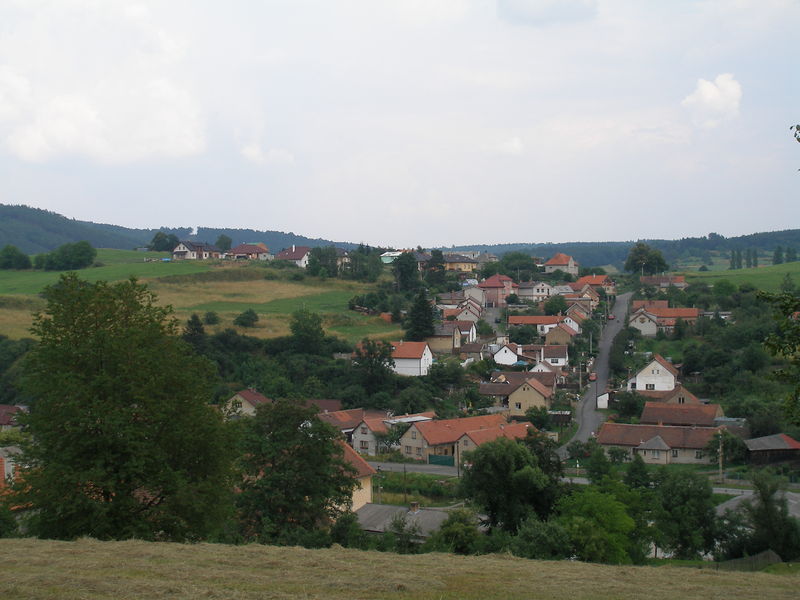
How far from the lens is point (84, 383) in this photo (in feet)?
40.5

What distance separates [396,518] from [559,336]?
3751cm

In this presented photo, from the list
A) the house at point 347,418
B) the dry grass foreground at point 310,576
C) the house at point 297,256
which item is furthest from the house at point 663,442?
the house at point 297,256

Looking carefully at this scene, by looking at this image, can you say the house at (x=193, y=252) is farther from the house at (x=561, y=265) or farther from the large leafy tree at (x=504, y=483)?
the large leafy tree at (x=504, y=483)

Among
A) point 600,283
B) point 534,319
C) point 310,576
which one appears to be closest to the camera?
point 310,576

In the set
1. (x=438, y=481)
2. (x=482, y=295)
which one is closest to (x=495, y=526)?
(x=438, y=481)

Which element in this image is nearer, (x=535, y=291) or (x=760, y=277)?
(x=535, y=291)

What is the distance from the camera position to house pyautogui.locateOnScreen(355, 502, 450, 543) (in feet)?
67.5

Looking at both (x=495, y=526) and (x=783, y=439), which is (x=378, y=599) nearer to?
(x=495, y=526)

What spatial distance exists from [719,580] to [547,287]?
6332 centimetres

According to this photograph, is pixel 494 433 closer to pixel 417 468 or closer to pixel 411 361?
pixel 417 468

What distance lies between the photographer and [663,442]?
3394 centimetres

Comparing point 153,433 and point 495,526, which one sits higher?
point 153,433

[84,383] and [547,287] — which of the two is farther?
[547,287]

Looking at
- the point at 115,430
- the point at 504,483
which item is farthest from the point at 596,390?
the point at 115,430
